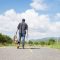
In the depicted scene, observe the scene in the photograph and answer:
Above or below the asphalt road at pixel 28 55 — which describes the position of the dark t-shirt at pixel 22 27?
above

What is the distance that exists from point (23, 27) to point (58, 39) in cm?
734

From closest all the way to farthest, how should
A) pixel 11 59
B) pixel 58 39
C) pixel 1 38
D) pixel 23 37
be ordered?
pixel 11 59, pixel 23 37, pixel 58 39, pixel 1 38

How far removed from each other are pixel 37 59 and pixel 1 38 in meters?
19.5

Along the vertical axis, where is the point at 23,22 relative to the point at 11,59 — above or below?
above

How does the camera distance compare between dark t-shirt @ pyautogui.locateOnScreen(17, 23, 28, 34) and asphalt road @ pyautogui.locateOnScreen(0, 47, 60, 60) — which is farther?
dark t-shirt @ pyautogui.locateOnScreen(17, 23, 28, 34)

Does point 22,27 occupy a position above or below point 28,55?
above

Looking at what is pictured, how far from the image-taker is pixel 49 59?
12461 millimetres

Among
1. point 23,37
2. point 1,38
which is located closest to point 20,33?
point 23,37

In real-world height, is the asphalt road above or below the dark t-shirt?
below

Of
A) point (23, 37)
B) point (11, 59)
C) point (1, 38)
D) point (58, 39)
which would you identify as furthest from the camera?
point (1, 38)

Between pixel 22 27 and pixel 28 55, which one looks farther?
pixel 22 27

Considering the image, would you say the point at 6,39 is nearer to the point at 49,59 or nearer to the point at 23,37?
the point at 23,37

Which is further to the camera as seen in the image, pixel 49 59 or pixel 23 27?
pixel 23 27

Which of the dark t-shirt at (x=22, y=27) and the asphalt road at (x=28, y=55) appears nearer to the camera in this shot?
the asphalt road at (x=28, y=55)
